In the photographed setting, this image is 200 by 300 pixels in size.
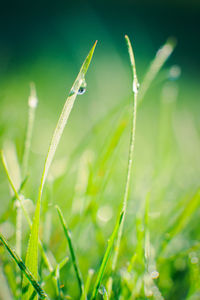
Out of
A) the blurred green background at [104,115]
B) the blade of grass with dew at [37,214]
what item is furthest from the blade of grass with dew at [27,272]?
the blurred green background at [104,115]

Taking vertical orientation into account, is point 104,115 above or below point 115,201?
above

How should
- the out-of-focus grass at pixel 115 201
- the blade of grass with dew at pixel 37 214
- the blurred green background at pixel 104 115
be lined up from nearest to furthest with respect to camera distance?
1. the blade of grass with dew at pixel 37 214
2. the out-of-focus grass at pixel 115 201
3. the blurred green background at pixel 104 115

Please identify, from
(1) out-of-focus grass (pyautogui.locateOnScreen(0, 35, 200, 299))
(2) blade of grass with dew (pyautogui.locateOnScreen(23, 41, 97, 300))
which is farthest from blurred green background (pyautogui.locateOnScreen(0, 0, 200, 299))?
(2) blade of grass with dew (pyautogui.locateOnScreen(23, 41, 97, 300))

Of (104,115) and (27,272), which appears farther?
(104,115)

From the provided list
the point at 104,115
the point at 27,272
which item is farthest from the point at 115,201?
the point at 27,272

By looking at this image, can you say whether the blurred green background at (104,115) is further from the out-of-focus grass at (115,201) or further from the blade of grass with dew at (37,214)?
the blade of grass with dew at (37,214)

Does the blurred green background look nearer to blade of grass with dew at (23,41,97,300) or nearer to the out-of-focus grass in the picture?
the out-of-focus grass

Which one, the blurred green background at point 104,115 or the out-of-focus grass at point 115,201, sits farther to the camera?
the blurred green background at point 104,115

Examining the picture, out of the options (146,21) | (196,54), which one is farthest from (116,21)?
(196,54)

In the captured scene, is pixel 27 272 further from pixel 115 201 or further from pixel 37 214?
pixel 115 201
